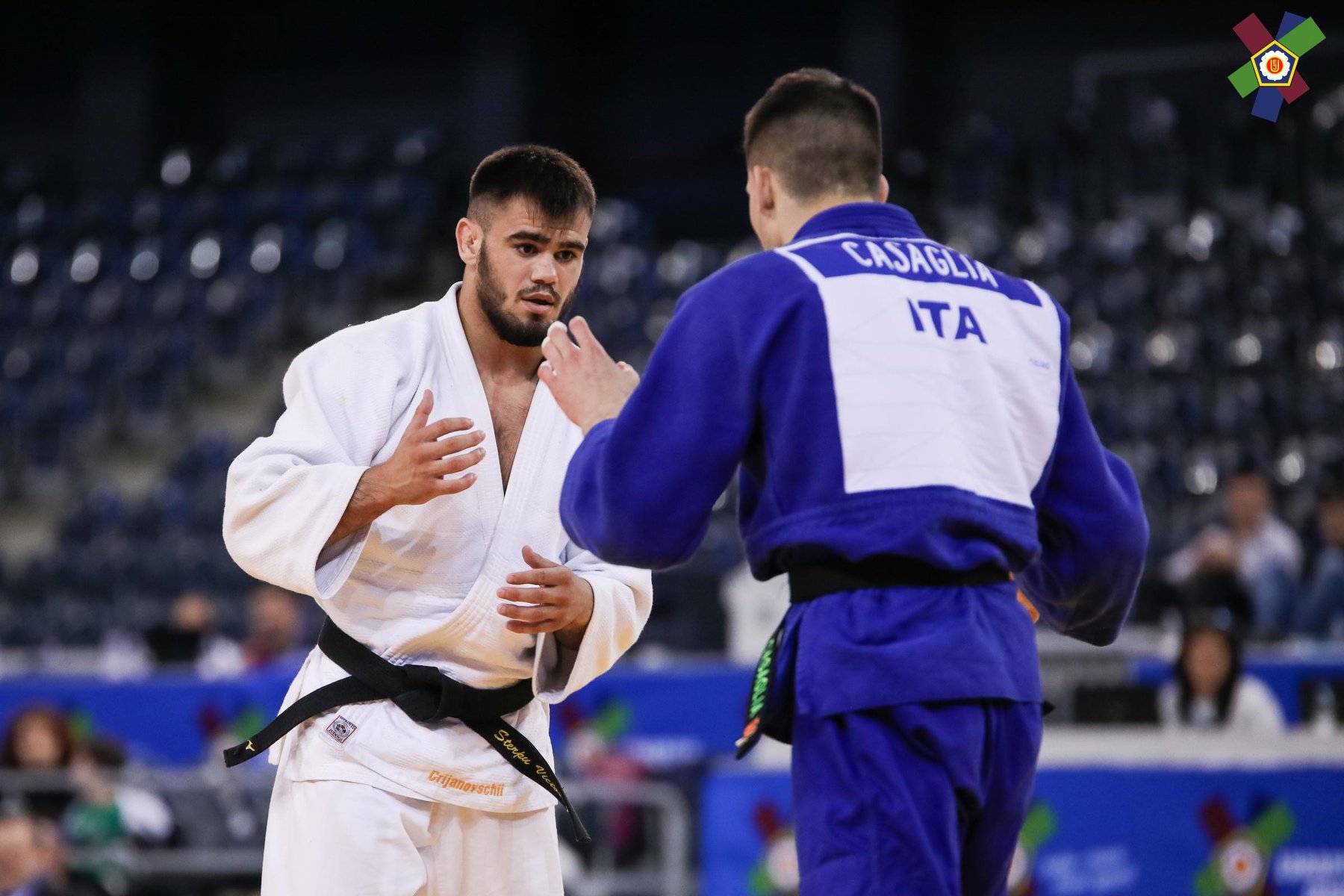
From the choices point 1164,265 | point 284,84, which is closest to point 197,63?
point 284,84

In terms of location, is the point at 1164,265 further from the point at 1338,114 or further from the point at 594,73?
the point at 594,73

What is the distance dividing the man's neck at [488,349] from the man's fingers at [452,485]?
0.48 m

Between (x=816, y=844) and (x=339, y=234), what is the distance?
49.4 ft

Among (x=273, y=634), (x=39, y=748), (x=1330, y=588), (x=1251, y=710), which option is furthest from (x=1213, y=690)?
(x=273, y=634)

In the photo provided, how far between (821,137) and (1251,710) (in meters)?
4.94

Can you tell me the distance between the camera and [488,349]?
133 inches

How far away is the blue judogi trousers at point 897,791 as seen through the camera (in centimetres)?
A: 236

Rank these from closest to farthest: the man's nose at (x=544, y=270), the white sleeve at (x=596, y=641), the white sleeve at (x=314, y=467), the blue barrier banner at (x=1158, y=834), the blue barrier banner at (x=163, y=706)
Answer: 1. the white sleeve at (x=314, y=467)
2. the white sleeve at (x=596, y=641)
3. the man's nose at (x=544, y=270)
4. the blue barrier banner at (x=1158, y=834)
5. the blue barrier banner at (x=163, y=706)

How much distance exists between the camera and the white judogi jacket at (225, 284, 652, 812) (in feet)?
9.84

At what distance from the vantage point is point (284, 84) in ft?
66.6

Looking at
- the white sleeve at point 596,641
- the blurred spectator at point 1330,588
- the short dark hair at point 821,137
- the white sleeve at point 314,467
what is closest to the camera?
the short dark hair at point 821,137

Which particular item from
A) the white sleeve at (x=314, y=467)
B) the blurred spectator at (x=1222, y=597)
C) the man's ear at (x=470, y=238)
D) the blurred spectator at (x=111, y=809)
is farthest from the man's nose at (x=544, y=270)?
the blurred spectator at (x=1222, y=597)

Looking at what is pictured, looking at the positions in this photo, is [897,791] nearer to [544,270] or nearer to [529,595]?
[529,595]

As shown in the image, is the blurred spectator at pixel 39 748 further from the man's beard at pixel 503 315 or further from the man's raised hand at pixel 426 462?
the man's raised hand at pixel 426 462
